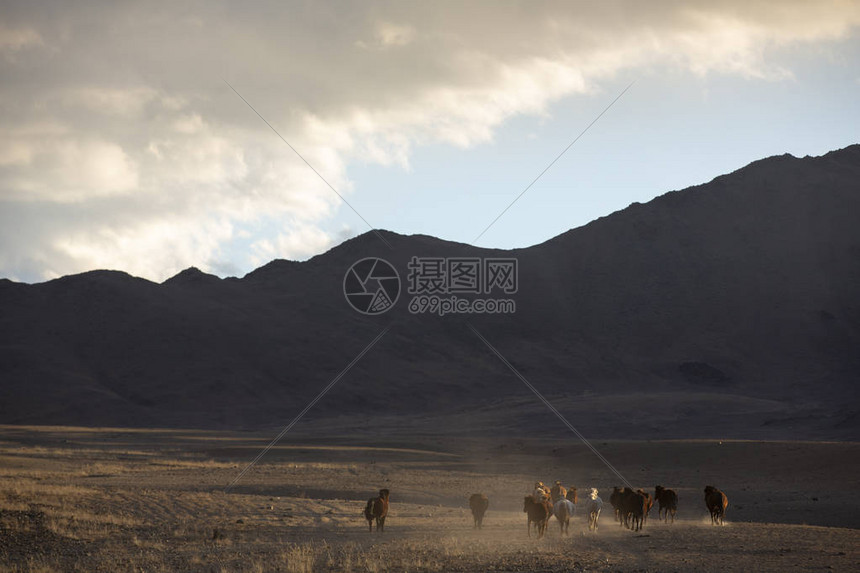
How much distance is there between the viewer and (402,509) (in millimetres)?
28906

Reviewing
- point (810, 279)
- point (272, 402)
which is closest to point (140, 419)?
point (272, 402)

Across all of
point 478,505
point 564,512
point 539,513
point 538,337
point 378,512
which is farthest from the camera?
point 538,337

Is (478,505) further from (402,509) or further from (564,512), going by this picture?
(402,509)

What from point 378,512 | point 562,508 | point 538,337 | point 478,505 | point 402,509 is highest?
point 538,337

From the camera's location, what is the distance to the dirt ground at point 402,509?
666 inches

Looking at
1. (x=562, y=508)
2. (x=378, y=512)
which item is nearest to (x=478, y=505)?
(x=562, y=508)

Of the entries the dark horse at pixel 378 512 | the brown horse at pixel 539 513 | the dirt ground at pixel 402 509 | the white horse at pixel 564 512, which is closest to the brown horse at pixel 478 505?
the dirt ground at pixel 402 509

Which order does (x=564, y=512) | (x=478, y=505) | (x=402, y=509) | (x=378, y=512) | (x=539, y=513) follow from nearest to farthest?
1. (x=539, y=513)
2. (x=564, y=512)
3. (x=378, y=512)
4. (x=478, y=505)
5. (x=402, y=509)

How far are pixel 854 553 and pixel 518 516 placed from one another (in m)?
12.3

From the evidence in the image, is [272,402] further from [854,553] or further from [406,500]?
[854,553]

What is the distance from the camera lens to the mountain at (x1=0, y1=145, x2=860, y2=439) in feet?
312

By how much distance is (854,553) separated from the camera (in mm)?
17453

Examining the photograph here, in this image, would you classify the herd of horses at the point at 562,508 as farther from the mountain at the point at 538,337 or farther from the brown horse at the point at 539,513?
the mountain at the point at 538,337

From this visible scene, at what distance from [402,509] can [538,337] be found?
107997 millimetres
